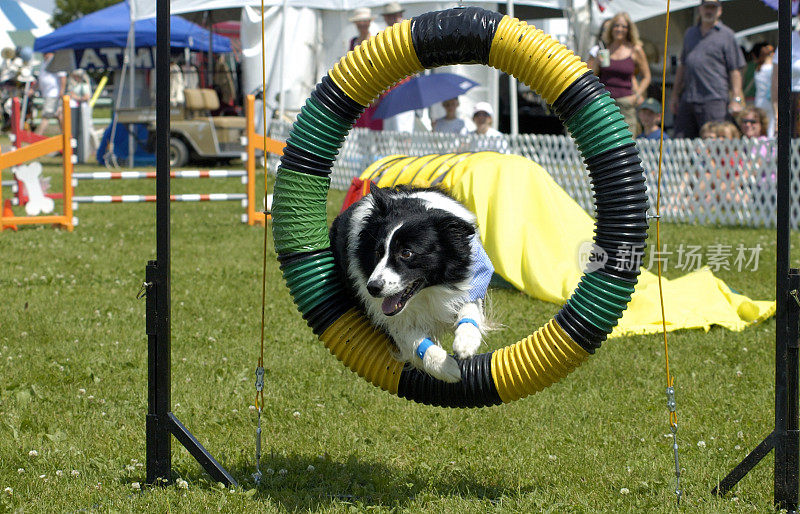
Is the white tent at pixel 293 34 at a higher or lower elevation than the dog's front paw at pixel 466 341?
higher

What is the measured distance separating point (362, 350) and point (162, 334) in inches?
32.3

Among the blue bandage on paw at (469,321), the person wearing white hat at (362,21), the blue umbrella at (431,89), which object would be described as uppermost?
the person wearing white hat at (362,21)

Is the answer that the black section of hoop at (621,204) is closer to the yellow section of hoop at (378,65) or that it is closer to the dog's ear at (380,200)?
the yellow section of hoop at (378,65)

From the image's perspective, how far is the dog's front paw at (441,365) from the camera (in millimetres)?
3414

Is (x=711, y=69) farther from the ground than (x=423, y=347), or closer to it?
farther from the ground

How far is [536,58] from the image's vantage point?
3301 mm

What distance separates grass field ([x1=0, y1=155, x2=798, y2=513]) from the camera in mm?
3732

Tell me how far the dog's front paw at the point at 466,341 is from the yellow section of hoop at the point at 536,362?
0.09 meters

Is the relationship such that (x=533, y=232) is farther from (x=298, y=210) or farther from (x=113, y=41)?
(x=113, y=41)

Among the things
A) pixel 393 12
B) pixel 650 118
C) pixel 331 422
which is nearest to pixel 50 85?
pixel 393 12

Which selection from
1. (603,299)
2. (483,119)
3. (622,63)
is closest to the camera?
(603,299)

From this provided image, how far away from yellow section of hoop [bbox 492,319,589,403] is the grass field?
0.51 meters

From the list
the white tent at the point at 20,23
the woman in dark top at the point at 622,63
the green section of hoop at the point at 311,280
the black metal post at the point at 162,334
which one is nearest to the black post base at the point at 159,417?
the black metal post at the point at 162,334

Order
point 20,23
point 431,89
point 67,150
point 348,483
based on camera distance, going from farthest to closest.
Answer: point 20,23 → point 431,89 → point 67,150 → point 348,483
